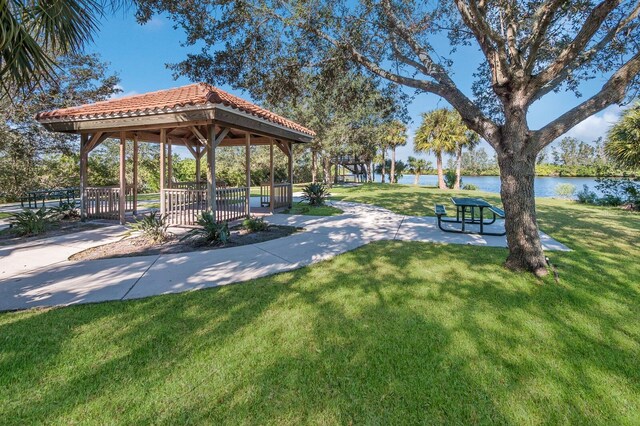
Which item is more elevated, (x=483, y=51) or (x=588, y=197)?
(x=483, y=51)

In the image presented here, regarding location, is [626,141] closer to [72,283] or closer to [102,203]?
[72,283]

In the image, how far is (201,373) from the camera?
224cm

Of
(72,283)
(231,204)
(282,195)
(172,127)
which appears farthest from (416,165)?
(72,283)

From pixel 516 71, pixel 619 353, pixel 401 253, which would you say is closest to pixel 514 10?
pixel 516 71

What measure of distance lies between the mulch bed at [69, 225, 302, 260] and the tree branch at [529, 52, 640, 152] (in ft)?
16.8

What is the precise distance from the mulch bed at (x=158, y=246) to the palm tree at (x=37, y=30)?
2883 mm

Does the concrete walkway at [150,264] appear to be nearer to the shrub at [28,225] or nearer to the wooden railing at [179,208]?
the shrub at [28,225]

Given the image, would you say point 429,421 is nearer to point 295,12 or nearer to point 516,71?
point 516,71

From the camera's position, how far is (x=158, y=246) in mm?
6012

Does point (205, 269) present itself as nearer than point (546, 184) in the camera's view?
Yes

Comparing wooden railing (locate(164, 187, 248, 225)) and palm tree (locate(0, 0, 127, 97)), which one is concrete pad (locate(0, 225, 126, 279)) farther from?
palm tree (locate(0, 0, 127, 97))

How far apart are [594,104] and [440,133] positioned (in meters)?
26.1

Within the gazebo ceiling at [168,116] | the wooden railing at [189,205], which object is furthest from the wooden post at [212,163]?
the wooden railing at [189,205]

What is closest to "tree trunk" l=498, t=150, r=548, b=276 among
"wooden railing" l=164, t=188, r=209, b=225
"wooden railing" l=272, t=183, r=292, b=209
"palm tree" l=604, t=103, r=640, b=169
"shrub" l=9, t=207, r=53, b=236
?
"wooden railing" l=164, t=188, r=209, b=225
